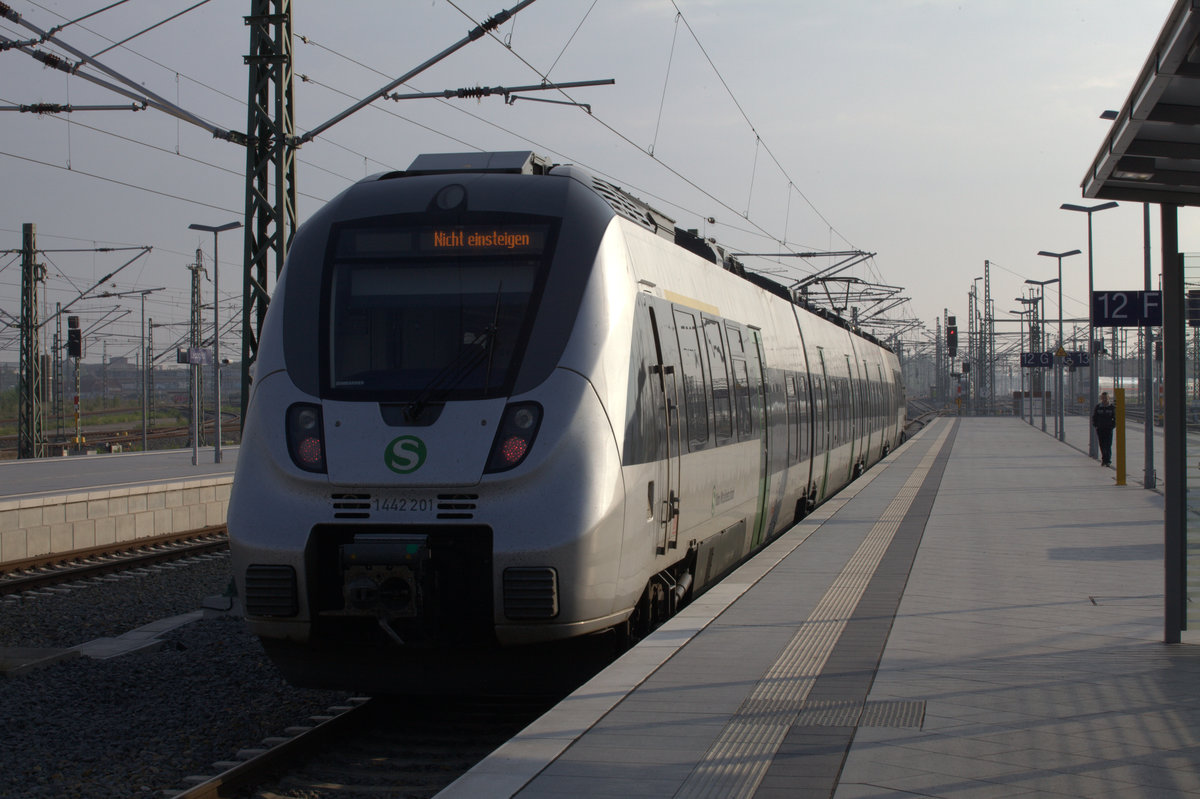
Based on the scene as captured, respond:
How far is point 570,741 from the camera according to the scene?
214 inches

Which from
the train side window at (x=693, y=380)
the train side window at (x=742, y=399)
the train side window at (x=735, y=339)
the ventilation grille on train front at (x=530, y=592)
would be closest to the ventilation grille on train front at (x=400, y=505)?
the ventilation grille on train front at (x=530, y=592)

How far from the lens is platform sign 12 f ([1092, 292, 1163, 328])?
18.3 meters

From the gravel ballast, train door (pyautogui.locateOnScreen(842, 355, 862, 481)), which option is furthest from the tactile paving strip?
train door (pyautogui.locateOnScreen(842, 355, 862, 481))

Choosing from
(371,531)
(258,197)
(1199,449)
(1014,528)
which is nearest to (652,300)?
(371,531)

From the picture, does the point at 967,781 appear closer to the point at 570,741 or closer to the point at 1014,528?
the point at 570,741

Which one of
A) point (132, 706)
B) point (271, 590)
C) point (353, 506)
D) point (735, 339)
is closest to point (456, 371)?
point (353, 506)

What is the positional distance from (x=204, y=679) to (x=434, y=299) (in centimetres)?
350

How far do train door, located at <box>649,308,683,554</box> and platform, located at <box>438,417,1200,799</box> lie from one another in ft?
2.25

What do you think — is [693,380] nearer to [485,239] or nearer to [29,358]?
[485,239]

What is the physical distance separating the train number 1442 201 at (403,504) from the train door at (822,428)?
1116cm

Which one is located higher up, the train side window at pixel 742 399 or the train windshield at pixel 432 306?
the train windshield at pixel 432 306

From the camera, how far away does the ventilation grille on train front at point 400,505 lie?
674 cm

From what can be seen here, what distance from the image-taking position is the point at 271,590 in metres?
6.82

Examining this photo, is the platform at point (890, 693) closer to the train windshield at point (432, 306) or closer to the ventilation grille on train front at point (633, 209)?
the train windshield at point (432, 306)
